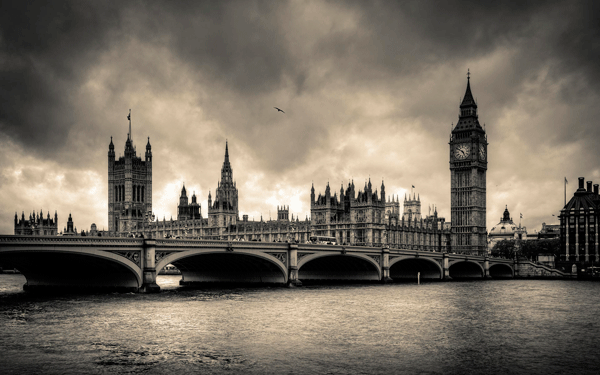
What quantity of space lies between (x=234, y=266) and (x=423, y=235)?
72.0 metres

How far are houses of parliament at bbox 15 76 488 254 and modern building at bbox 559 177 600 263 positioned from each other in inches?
920

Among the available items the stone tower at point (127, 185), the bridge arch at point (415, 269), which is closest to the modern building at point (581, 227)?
the bridge arch at point (415, 269)

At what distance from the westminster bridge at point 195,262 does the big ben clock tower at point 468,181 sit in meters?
39.6

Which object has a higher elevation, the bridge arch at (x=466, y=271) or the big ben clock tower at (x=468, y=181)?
the big ben clock tower at (x=468, y=181)

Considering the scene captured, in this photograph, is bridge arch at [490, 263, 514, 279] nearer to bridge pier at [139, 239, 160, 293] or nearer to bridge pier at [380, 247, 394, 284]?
bridge pier at [380, 247, 394, 284]

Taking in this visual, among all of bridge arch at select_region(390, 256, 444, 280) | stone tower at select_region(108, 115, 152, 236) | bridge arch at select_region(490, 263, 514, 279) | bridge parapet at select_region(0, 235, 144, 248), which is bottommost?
bridge arch at select_region(490, 263, 514, 279)

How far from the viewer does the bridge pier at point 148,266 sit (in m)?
55.8

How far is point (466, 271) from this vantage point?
116 metres

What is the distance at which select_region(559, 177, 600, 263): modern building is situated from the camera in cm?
11850

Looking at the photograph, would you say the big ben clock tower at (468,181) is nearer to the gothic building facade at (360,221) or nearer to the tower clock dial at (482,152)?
the tower clock dial at (482,152)

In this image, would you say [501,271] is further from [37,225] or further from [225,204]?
[37,225]

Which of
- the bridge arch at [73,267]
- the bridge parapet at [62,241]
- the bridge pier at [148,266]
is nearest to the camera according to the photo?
the bridge parapet at [62,241]

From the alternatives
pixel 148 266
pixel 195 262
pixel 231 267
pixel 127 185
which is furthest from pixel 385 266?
pixel 127 185

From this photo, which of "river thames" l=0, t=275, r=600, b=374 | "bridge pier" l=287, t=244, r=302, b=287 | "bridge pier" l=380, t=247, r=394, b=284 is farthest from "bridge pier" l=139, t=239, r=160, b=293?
"bridge pier" l=380, t=247, r=394, b=284
